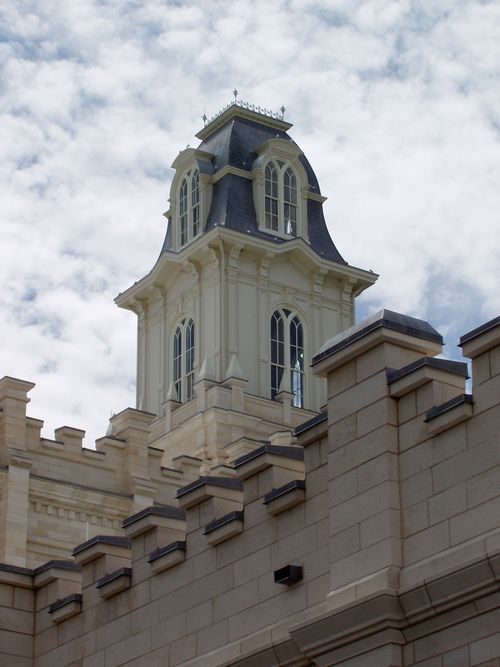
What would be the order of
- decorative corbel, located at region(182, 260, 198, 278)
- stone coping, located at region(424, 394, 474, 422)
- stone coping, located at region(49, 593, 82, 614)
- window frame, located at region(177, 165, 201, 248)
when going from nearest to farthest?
stone coping, located at region(424, 394, 474, 422) → stone coping, located at region(49, 593, 82, 614) → decorative corbel, located at region(182, 260, 198, 278) → window frame, located at region(177, 165, 201, 248)

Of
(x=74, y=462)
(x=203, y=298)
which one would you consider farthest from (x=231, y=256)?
(x=74, y=462)

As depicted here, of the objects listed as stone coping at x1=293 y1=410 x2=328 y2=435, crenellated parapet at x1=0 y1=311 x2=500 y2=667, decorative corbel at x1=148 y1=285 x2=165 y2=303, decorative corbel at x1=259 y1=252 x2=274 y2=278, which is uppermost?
decorative corbel at x1=148 y1=285 x2=165 y2=303

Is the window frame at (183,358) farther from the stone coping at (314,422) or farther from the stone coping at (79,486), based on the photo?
the stone coping at (314,422)

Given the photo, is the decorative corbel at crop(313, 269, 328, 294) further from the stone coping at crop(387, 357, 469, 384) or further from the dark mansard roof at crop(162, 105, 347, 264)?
the stone coping at crop(387, 357, 469, 384)

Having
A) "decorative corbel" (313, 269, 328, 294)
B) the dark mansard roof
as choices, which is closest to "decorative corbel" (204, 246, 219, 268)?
the dark mansard roof

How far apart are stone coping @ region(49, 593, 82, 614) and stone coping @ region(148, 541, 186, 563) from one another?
66.6 inches

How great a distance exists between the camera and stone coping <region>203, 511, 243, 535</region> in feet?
57.5

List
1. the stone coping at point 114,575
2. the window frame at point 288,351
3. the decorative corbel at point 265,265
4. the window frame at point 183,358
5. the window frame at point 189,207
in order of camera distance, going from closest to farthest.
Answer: the stone coping at point 114,575 → the window frame at point 288,351 → the decorative corbel at point 265,265 → the window frame at point 183,358 → the window frame at point 189,207

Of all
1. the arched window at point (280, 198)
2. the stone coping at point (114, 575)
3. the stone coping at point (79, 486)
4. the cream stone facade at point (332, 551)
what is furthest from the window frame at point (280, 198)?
the stone coping at point (114, 575)

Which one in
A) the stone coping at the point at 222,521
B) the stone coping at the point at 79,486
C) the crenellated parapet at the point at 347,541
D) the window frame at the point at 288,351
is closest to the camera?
the crenellated parapet at the point at 347,541

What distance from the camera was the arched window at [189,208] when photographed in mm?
54125

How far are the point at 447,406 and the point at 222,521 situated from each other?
3.53 meters

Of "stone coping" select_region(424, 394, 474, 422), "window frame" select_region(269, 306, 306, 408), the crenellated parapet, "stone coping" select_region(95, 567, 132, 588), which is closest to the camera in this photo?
the crenellated parapet

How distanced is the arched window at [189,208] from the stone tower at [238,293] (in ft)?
0.15
